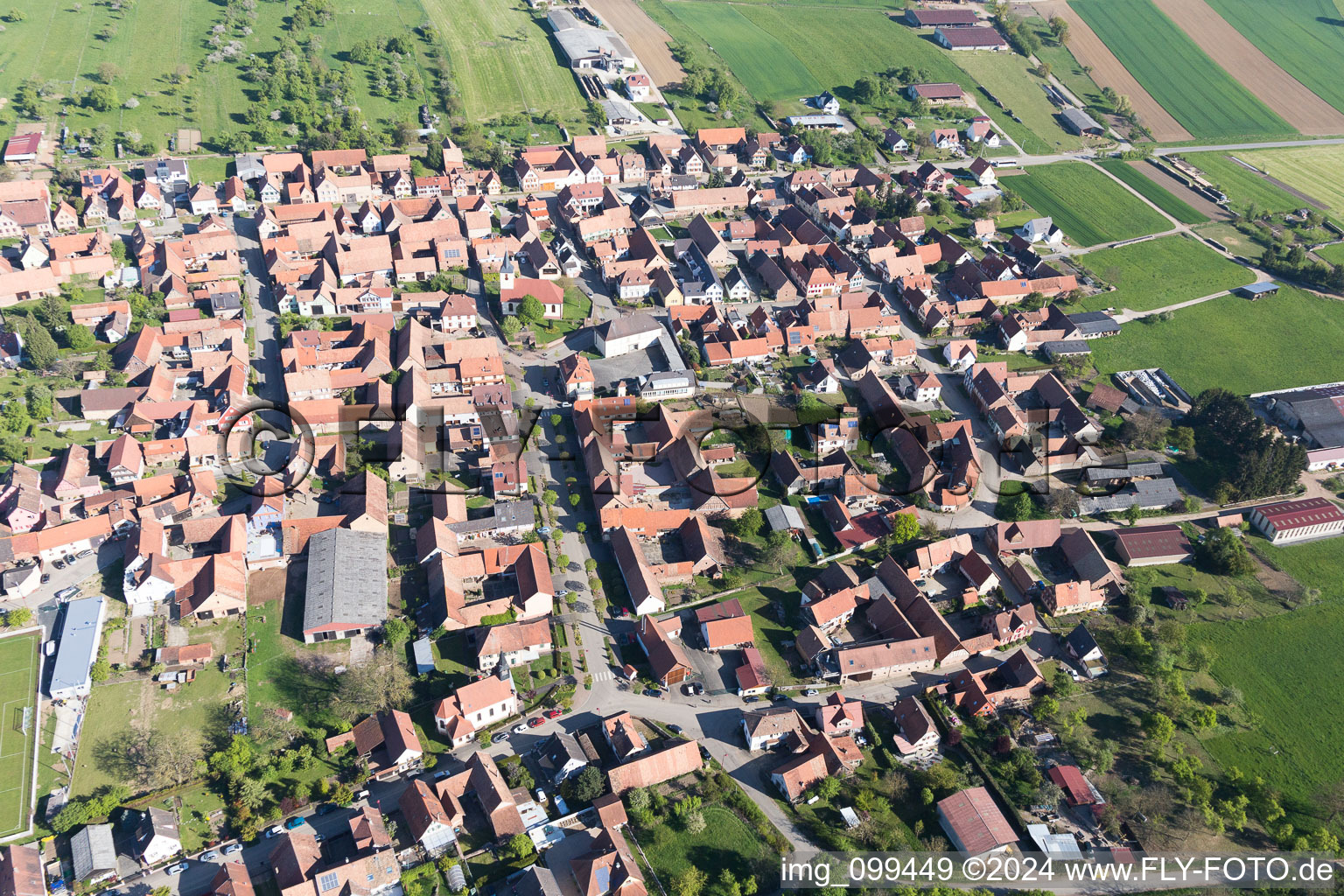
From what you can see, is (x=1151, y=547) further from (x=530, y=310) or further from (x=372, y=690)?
(x=530, y=310)

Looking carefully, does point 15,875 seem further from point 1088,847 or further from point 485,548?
point 1088,847

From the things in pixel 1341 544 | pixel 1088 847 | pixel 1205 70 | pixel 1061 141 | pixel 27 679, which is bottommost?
pixel 27 679

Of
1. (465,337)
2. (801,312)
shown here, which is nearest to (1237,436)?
(801,312)

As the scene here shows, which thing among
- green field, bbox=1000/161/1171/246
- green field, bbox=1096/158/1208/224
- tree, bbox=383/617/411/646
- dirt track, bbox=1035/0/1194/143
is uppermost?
dirt track, bbox=1035/0/1194/143

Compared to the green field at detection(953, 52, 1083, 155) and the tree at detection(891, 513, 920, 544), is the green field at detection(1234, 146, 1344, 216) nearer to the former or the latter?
the green field at detection(953, 52, 1083, 155)

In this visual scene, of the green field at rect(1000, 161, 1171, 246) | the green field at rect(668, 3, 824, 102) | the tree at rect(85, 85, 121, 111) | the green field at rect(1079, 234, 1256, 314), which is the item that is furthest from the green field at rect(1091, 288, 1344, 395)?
the tree at rect(85, 85, 121, 111)

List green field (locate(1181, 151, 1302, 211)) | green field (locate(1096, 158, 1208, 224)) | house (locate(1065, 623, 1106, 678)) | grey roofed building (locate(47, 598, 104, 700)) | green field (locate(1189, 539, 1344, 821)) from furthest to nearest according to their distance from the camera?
green field (locate(1181, 151, 1302, 211)) < green field (locate(1096, 158, 1208, 224)) < house (locate(1065, 623, 1106, 678)) < green field (locate(1189, 539, 1344, 821)) < grey roofed building (locate(47, 598, 104, 700))

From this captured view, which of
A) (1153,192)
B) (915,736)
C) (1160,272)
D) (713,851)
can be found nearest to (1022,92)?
(1153,192)
